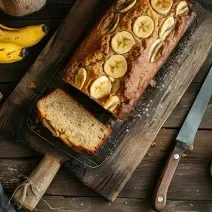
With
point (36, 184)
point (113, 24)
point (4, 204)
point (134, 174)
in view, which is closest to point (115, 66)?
point (113, 24)

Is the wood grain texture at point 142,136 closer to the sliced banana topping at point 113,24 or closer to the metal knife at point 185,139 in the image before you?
the metal knife at point 185,139

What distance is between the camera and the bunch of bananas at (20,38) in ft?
8.53

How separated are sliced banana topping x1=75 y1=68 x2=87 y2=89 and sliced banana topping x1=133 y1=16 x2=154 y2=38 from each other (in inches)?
12.2

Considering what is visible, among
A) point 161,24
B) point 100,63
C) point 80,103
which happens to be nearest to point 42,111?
point 80,103

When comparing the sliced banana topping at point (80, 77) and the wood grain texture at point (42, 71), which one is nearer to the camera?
the sliced banana topping at point (80, 77)

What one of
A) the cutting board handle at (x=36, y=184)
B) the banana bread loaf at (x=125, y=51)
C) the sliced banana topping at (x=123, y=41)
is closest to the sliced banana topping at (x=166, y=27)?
the banana bread loaf at (x=125, y=51)

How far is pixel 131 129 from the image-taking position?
8.77 ft

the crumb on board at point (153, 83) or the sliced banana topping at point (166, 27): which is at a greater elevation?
the sliced banana topping at point (166, 27)

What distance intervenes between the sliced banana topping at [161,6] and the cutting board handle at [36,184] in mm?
869

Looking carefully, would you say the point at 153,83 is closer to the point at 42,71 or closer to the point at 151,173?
the point at 151,173

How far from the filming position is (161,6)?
8.29 ft

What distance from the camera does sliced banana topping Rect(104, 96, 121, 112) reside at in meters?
2.47

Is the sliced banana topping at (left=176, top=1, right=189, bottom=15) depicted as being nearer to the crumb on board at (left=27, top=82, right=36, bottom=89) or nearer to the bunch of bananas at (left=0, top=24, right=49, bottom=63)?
the bunch of bananas at (left=0, top=24, right=49, bottom=63)

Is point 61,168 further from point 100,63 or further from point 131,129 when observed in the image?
point 100,63
